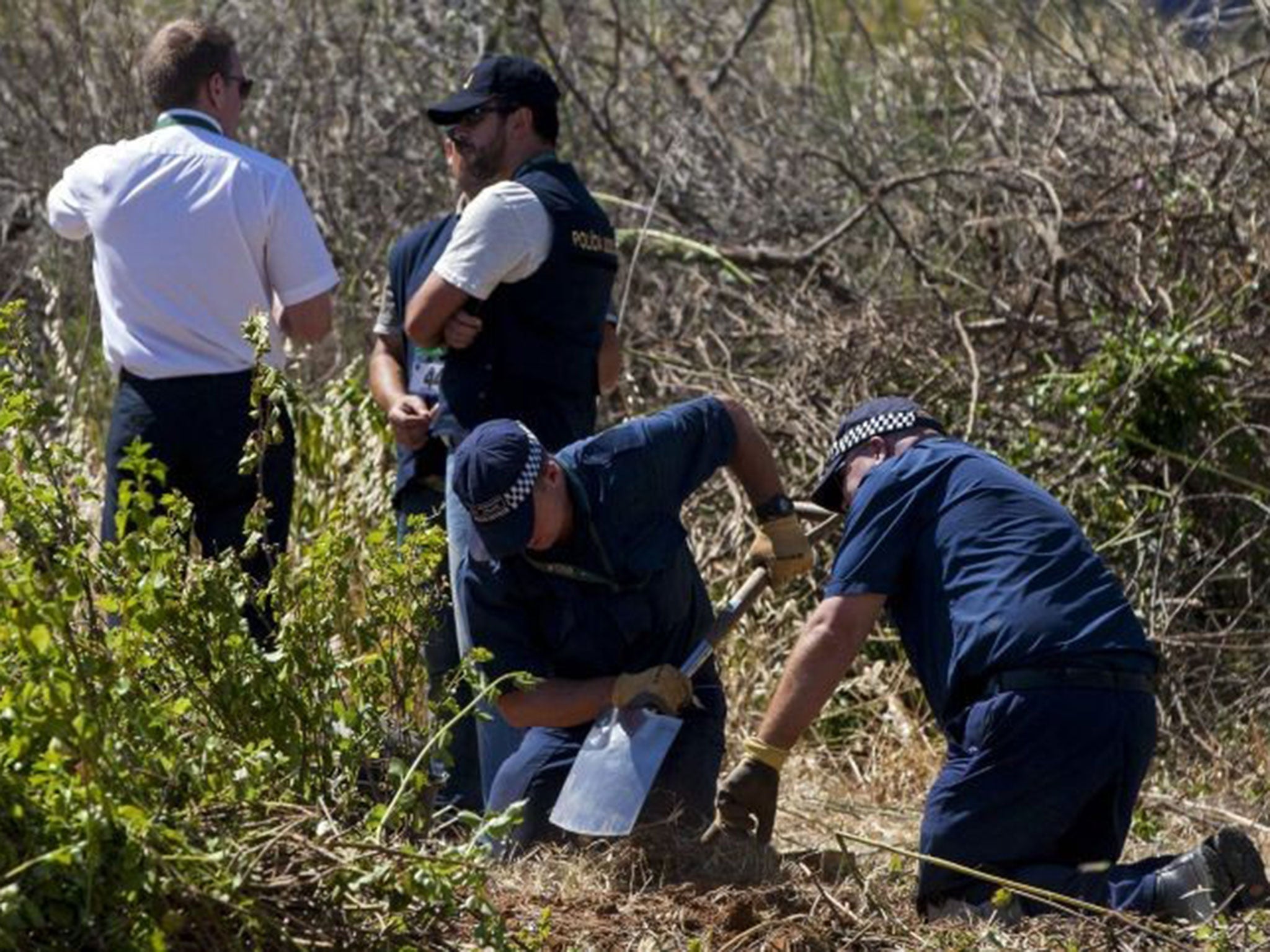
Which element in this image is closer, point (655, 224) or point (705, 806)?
point (705, 806)

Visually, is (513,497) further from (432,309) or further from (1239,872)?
(1239,872)

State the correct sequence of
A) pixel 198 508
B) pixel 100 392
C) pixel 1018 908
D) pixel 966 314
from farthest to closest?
1. pixel 100 392
2. pixel 966 314
3. pixel 198 508
4. pixel 1018 908

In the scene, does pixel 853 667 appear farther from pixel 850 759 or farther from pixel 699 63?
pixel 699 63

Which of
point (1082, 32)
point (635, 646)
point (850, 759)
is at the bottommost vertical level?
point (850, 759)

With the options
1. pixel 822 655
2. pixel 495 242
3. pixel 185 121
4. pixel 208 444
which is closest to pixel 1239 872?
pixel 822 655

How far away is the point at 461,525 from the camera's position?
17.3 feet

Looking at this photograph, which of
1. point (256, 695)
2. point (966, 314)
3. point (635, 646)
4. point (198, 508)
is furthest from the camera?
point (966, 314)

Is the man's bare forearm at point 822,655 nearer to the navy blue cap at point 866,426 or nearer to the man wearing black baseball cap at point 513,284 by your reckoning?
the navy blue cap at point 866,426

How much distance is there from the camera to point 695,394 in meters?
7.78

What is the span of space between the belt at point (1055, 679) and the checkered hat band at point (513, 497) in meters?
1.03

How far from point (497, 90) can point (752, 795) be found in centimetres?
191

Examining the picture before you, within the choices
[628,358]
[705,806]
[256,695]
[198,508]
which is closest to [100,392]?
[628,358]

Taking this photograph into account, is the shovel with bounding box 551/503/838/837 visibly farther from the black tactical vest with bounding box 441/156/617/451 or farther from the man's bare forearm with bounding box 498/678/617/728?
the black tactical vest with bounding box 441/156/617/451

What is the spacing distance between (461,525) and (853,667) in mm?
2034
